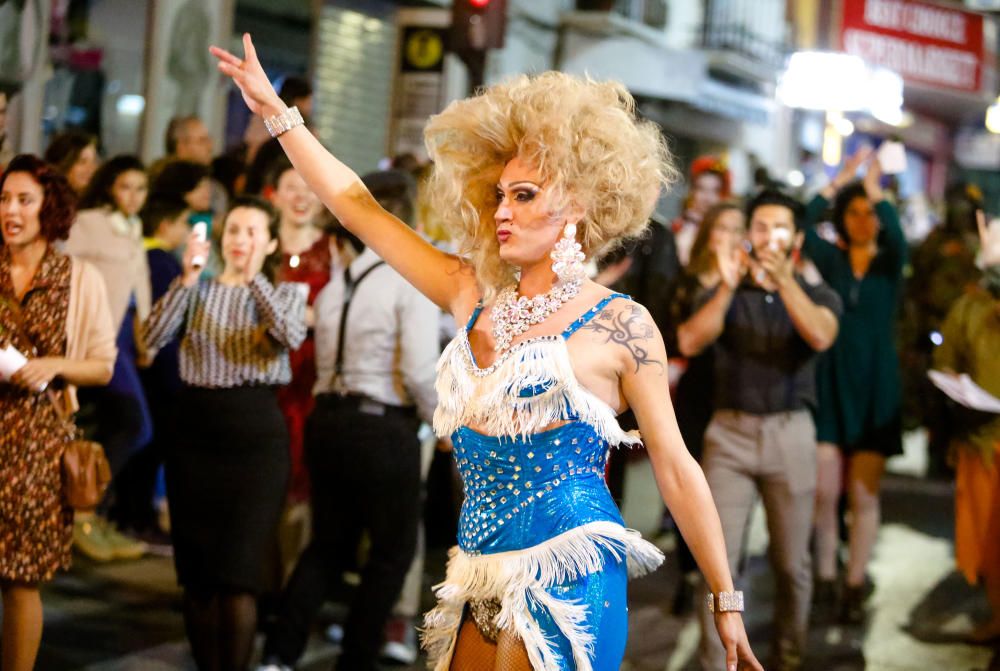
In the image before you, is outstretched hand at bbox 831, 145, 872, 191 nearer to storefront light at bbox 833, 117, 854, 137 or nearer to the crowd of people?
the crowd of people

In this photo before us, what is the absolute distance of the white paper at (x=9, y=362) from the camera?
478 cm

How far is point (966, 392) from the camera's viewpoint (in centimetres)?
718

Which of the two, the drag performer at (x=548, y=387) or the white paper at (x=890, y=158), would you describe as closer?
the drag performer at (x=548, y=387)

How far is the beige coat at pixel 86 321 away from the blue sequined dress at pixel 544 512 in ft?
7.22

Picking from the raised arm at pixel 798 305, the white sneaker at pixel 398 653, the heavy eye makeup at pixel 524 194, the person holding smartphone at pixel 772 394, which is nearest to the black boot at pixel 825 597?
the person holding smartphone at pixel 772 394

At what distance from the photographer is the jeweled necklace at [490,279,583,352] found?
352cm

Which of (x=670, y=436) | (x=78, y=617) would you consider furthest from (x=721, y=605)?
(x=78, y=617)

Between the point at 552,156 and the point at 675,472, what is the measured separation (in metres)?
0.87

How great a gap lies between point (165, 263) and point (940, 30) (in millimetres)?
13758

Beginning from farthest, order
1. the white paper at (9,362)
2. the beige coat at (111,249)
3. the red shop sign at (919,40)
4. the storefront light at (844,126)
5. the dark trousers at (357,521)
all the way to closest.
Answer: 1. the storefront light at (844,126)
2. the red shop sign at (919,40)
3. the beige coat at (111,249)
4. the dark trousers at (357,521)
5. the white paper at (9,362)

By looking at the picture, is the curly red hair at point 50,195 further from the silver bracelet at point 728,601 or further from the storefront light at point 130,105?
the storefront light at point 130,105

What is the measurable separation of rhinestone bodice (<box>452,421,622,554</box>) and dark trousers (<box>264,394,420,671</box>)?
2.46 meters

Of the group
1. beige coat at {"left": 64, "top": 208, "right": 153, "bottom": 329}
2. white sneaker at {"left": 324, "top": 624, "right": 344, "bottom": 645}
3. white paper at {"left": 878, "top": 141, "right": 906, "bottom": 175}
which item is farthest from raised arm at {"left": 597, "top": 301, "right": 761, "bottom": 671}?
white paper at {"left": 878, "top": 141, "right": 906, "bottom": 175}

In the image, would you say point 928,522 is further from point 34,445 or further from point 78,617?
point 34,445
